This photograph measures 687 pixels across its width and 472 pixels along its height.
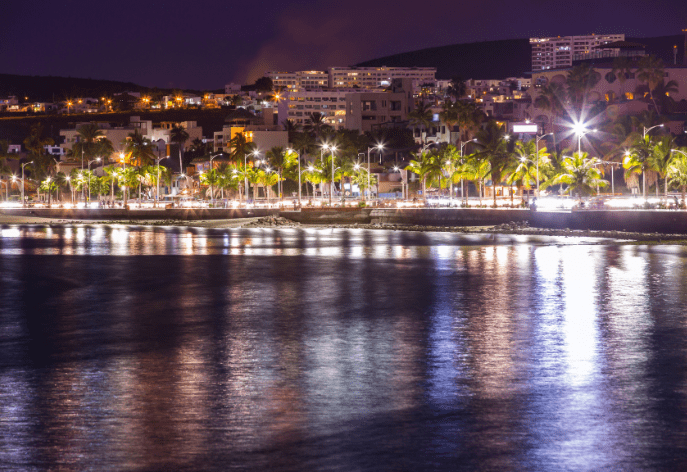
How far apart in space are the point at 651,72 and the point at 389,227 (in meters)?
63.6

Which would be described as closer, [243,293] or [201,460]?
[201,460]

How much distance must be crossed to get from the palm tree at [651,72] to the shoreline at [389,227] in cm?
6097

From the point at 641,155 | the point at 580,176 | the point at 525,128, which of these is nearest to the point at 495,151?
the point at 580,176

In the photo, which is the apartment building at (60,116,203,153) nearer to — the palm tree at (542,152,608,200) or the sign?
the sign

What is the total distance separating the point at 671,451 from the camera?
455 inches

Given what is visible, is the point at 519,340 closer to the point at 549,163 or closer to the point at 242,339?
the point at 242,339

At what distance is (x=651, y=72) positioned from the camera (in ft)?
424

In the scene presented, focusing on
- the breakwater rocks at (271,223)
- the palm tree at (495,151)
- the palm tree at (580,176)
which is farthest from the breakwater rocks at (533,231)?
the palm tree at (495,151)

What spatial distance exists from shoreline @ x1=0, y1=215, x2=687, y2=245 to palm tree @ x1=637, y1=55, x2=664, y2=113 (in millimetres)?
60973

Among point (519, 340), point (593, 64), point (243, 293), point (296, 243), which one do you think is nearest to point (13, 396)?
point (519, 340)

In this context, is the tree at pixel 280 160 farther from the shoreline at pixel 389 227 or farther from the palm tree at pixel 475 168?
the palm tree at pixel 475 168

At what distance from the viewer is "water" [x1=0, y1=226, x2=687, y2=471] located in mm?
11688

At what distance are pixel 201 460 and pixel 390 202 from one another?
100655 millimetres

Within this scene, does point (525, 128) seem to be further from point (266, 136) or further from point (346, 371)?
point (346, 371)
